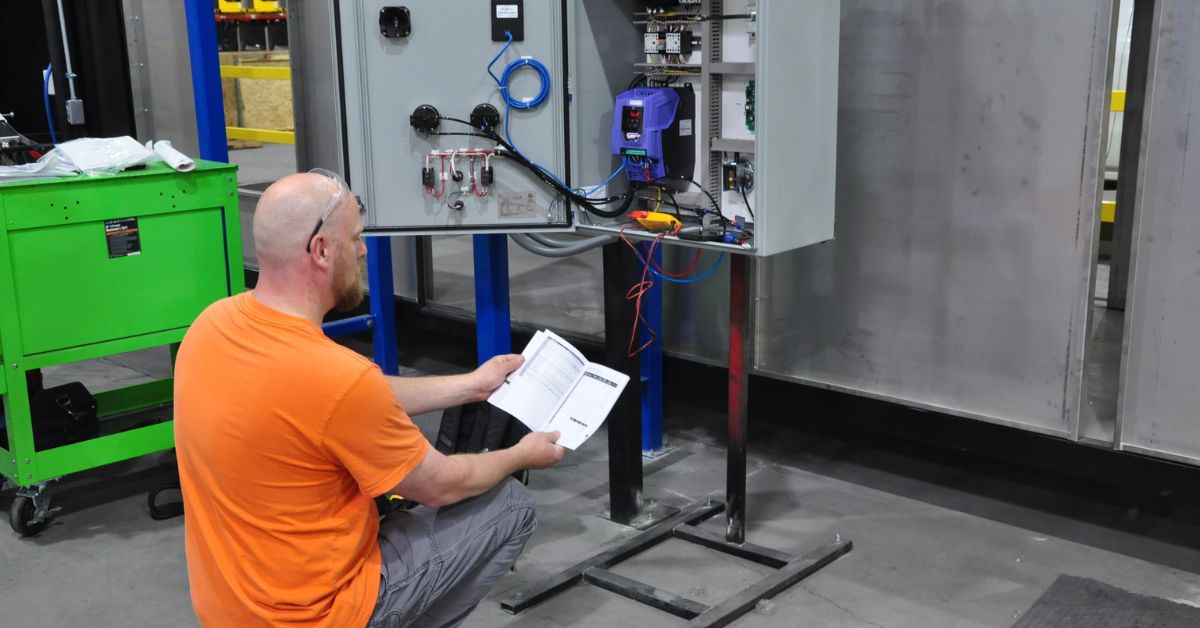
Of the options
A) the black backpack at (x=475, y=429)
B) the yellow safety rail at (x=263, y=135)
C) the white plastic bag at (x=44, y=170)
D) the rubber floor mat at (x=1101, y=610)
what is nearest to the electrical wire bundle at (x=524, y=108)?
the black backpack at (x=475, y=429)

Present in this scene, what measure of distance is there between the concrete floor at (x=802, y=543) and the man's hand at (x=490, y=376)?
730mm

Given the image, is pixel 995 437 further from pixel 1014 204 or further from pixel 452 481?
pixel 452 481

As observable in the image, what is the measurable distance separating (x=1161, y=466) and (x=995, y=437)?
0.47 meters

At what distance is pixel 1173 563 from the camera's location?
3.09 metres

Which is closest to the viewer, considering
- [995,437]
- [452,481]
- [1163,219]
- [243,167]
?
[452,481]

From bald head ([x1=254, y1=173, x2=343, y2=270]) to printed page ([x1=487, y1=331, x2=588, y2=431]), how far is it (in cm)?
64

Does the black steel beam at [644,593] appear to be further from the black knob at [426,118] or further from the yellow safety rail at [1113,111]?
the yellow safety rail at [1113,111]

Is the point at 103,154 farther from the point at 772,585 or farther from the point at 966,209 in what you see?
the point at 966,209

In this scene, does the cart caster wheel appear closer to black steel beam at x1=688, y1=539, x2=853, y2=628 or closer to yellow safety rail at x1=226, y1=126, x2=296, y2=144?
black steel beam at x1=688, y1=539, x2=853, y2=628

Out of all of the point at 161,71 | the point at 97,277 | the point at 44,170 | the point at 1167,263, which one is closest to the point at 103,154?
the point at 44,170

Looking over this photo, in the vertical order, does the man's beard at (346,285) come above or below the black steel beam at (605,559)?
above

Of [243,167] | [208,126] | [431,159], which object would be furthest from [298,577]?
[243,167]

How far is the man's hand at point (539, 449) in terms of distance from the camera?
223cm

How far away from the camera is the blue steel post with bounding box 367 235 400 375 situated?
4316 millimetres
